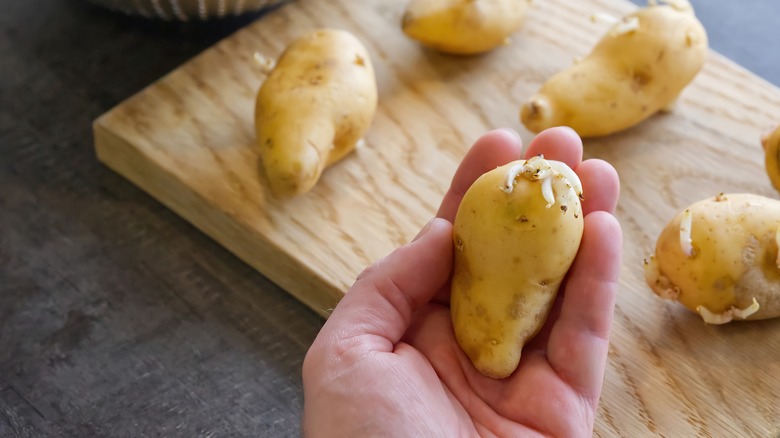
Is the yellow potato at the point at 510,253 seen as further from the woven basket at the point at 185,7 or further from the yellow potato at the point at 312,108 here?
the woven basket at the point at 185,7

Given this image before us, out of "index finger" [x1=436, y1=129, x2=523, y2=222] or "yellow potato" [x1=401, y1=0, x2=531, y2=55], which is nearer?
"index finger" [x1=436, y1=129, x2=523, y2=222]

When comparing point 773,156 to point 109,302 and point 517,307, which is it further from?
point 109,302

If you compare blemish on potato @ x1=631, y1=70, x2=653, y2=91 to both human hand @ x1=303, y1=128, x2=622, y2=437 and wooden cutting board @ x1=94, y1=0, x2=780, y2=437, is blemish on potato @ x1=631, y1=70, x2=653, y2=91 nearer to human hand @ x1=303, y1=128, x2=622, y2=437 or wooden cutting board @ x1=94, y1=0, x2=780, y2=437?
wooden cutting board @ x1=94, y1=0, x2=780, y2=437

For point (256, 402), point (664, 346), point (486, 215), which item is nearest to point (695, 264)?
point (664, 346)

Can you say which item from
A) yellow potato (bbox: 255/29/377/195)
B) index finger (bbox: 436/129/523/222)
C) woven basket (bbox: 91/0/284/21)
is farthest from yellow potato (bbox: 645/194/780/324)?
woven basket (bbox: 91/0/284/21)

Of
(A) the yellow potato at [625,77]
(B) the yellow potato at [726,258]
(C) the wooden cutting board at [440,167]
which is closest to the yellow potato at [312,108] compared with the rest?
(C) the wooden cutting board at [440,167]

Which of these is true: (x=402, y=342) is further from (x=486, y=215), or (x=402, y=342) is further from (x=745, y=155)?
(x=745, y=155)

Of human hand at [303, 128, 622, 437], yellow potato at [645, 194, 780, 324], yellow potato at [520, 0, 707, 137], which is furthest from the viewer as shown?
yellow potato at [520, 0, 707, 137]
